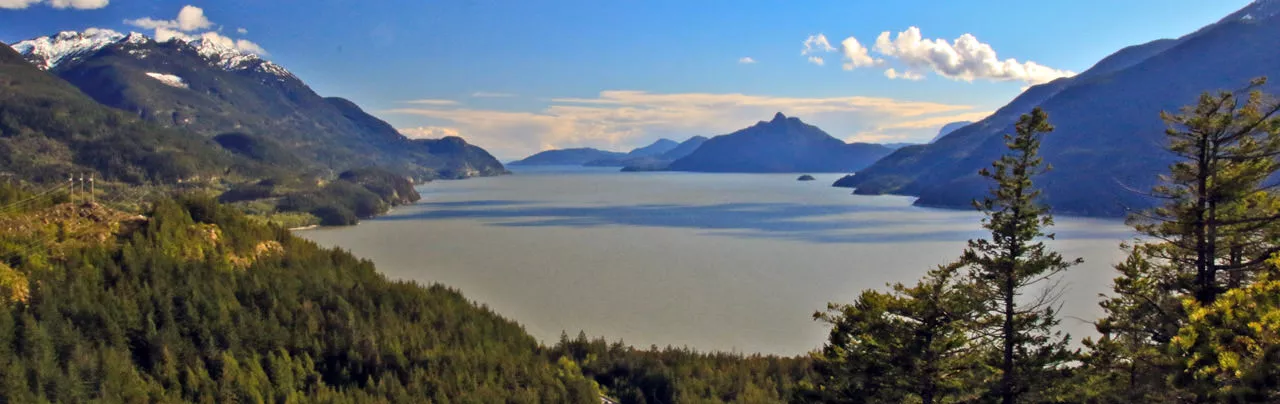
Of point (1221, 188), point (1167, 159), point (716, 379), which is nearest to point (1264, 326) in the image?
point (1221, 188)

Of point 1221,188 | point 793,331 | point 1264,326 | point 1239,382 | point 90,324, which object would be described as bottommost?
point 793,331

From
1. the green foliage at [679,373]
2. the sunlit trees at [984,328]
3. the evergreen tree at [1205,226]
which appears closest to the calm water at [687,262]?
the green foliage at [679,373]

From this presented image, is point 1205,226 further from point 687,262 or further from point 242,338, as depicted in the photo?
point 687,262

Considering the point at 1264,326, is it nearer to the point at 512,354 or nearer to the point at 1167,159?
the point at 512,354

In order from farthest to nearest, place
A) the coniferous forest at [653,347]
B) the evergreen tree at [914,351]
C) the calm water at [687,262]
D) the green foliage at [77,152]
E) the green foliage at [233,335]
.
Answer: the green foliage at [77,152]
the calm water at [687,262]
the green foliage at [233,335]
the evergreen tree at [914,351]
the coniferous forest at [653,347]

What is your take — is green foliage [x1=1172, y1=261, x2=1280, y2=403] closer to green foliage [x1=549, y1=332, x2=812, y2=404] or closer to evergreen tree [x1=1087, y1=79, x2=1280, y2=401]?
evergreen tree [x1=1087, y1=79, x2=1280, y2=401]

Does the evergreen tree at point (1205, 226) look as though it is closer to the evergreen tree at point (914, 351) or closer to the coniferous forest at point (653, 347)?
the coniferous forest at point (653, 347)
